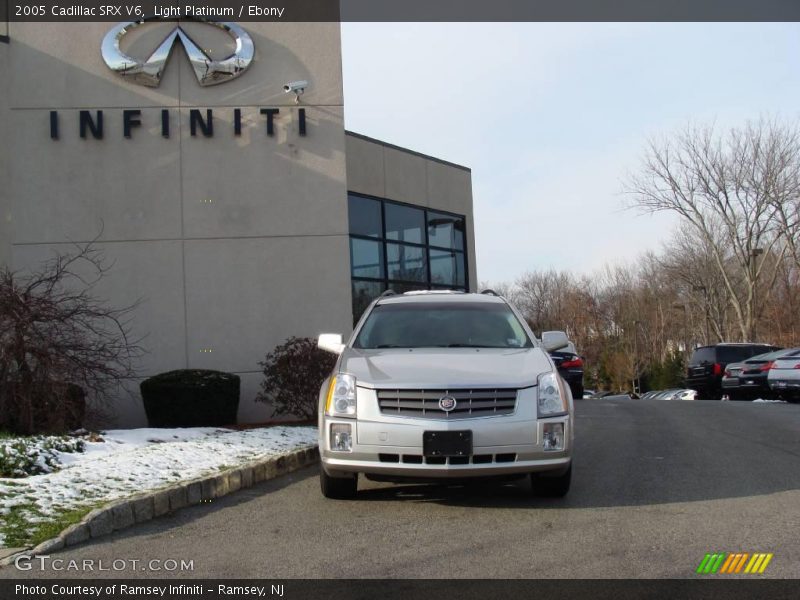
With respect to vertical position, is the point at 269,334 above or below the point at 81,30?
below

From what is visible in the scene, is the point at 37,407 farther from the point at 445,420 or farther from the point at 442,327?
the point at 445,420

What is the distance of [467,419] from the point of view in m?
6.12

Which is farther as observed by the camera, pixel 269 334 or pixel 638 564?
pixel 269 334

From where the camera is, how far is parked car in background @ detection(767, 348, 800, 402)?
19.4 meters

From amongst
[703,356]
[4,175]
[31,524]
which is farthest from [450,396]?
[703,356]

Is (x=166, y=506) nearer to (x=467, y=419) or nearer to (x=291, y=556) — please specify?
(x=291, y=556)

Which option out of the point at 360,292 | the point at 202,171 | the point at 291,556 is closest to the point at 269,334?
the point at 202,171

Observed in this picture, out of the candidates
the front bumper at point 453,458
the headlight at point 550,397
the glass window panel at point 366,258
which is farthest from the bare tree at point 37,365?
the glass window panel at point 366,258

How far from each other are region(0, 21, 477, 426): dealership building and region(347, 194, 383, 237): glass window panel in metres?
3.91

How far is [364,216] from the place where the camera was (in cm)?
1956

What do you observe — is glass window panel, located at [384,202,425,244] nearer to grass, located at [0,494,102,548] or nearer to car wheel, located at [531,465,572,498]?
car wheel, located at [531,465,572,498]

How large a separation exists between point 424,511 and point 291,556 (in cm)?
156

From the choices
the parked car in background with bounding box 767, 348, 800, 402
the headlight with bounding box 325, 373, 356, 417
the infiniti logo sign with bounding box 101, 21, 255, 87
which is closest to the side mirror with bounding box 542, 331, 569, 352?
the headlight with bounding box 325, 373, 356, 417

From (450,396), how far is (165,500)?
2429 millimetres
